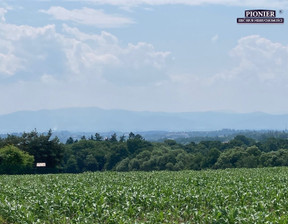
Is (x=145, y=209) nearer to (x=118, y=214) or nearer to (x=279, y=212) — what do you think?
(x=118, y=214)

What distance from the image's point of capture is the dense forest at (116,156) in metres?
71.4

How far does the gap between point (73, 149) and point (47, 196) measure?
10476 cm

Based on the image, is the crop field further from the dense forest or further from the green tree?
the dense forest

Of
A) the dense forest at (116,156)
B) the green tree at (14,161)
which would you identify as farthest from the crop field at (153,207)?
the dense forest at (116,156)

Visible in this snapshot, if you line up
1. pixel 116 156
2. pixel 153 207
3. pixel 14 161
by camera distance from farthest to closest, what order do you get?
pixel 116 156
pixel 14 161
pixel 153 207

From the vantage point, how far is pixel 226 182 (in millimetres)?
28375

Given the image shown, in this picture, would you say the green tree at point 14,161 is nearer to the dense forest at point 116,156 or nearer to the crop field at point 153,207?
the dense forest at point 116,156

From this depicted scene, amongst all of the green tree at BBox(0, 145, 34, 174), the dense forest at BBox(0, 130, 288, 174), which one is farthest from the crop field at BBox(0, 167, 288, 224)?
the dense forest at BBox(0, 130, 288, 174)

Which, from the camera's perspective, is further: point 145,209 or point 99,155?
point 99,155

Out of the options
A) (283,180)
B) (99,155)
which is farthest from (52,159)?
(283,180)

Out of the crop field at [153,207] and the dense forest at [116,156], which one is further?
the dense forest at [116,156]

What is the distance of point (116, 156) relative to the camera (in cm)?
12250

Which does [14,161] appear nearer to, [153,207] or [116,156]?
[153,207]

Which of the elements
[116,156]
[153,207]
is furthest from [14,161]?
[116,156]
